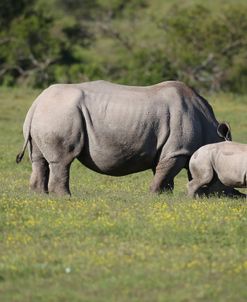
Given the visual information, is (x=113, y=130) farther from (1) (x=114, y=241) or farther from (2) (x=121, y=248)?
(2) (x=121, y=248)

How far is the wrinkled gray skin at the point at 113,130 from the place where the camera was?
14.2m

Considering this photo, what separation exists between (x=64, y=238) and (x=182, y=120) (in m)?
4.22

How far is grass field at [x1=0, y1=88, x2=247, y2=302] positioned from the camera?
29.9 ft

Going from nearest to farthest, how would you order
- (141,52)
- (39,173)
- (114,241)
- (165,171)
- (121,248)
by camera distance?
(121,248) → (114,241) → (165,171) → (39,173) → (141,52)

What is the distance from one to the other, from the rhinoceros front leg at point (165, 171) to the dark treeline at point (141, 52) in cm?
2288

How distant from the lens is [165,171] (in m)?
14.7

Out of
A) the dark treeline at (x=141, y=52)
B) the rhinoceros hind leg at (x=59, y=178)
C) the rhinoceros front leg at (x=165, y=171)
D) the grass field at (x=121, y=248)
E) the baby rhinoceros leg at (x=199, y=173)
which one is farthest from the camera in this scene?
the dark treeline at (x=141, y=52)

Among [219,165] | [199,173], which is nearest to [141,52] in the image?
[199,173]

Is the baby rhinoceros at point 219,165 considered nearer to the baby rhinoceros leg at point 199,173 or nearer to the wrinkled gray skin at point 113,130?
the baby rhinoceros leg at point 199,173

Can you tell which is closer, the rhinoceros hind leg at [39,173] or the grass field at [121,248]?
the grass field at [121,248]

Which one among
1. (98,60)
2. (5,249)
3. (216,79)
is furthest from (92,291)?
(98,60)

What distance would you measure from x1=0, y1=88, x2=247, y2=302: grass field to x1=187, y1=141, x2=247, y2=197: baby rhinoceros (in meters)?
0.37

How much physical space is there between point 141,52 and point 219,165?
28.5m

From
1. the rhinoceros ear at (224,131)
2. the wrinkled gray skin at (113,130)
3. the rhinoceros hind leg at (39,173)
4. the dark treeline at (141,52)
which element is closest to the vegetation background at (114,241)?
the rhinoceros hind leg at (39,173)
